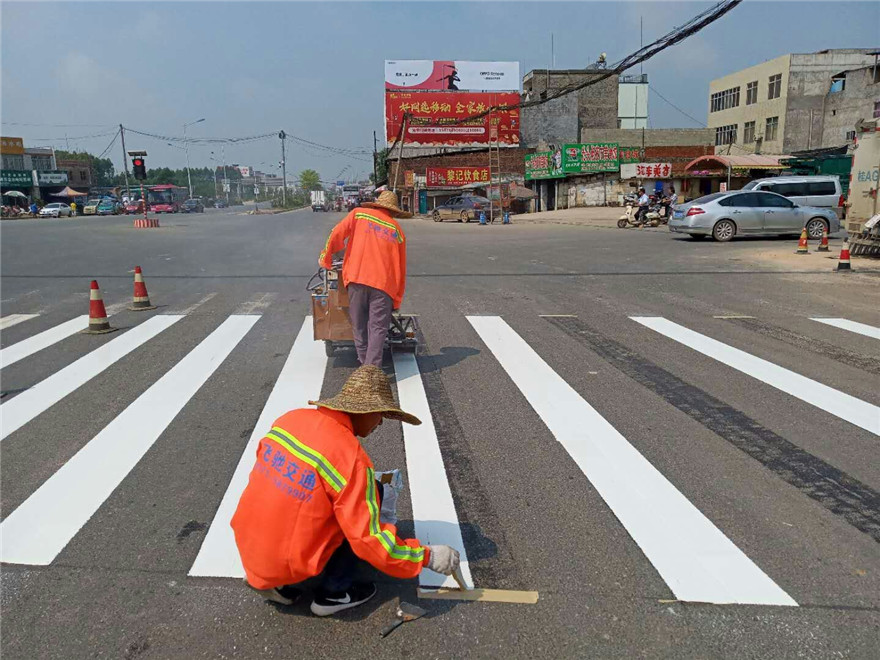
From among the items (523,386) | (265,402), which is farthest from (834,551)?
(265,402)

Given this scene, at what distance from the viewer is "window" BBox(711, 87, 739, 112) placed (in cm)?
5522

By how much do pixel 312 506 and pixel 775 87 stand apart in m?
55.6

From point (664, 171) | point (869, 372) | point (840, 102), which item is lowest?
point (869, 372)

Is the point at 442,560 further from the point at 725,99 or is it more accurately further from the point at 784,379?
the point at 725,99

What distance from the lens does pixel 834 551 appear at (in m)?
3.47

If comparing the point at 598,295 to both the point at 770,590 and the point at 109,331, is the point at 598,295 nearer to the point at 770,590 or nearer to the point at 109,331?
the point at 109,331

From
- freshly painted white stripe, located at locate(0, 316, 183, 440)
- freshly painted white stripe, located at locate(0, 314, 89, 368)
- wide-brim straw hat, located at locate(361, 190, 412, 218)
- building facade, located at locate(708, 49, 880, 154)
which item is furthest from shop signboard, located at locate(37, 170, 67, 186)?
wide-brim straw hat, located at locate(361, 190, 412, 218)

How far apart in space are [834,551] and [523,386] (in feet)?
10.6

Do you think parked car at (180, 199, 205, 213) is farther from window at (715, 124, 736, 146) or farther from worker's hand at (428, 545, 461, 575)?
worker's hand at (428, 545, 461, 575)

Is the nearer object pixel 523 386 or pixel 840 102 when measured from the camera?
pixel 523 386

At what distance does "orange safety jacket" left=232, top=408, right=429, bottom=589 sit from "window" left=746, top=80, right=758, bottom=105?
57622 mm

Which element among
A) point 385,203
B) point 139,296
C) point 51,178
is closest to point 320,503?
point 385,203

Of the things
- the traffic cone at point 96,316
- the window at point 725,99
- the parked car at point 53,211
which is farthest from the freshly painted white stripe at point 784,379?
the parked car at point 53,211

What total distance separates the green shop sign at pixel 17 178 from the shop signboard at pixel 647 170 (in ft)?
209
